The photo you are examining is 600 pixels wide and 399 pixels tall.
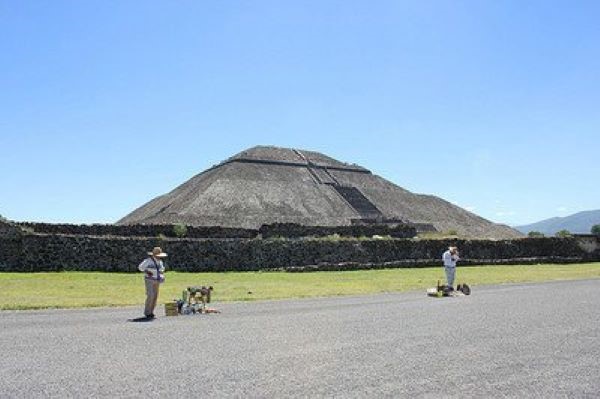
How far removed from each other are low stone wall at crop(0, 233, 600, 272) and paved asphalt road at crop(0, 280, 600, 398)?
49.8ft

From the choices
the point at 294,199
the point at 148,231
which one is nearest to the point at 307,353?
the point at 148,231

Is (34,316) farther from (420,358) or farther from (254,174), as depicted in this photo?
(254,174)

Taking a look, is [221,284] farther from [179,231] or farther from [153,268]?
[179,231]

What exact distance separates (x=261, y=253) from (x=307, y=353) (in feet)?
81.8

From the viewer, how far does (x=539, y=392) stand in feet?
24.3

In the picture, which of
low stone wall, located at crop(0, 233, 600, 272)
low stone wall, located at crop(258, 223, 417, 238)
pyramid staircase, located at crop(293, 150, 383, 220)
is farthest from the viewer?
pyramid staircase, located at crop(293, 150, 383, 220)

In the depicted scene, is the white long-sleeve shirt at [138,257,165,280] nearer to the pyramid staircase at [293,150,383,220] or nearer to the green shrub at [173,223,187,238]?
the green shrub at [173,223,187,238]

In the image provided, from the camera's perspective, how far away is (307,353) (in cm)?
961

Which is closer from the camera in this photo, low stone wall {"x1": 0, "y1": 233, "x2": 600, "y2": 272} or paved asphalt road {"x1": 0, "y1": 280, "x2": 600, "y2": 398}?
paved asphalt road {"x1": 0, "y1": 280, "x2": 600, "y2": 398}

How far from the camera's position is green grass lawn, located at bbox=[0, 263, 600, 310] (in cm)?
1859

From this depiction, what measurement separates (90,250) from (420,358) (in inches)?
945

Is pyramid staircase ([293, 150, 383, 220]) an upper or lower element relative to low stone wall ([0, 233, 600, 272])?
upper

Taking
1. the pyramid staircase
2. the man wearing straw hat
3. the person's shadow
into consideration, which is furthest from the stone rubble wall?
the pyramid staircase

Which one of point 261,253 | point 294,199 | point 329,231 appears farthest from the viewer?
point 294,199
